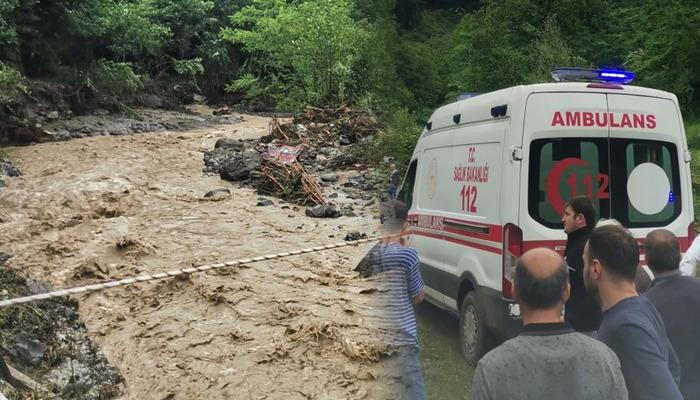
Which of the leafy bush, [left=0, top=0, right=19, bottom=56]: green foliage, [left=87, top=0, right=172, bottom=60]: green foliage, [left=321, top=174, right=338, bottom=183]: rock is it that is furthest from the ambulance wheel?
the leafy bush

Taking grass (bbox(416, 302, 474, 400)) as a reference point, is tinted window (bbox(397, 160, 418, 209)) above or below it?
above

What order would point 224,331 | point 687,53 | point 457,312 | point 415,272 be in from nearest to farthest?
point 415,272 < point 457,312 < point 687,53 < point 224,331

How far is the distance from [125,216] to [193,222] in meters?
1.24

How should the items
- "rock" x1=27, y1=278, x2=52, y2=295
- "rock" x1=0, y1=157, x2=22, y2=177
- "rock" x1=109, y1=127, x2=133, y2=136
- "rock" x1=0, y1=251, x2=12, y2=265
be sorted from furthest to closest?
"rock" x1=109, y1=127, x2=133, y2=136
"rock" x1=0, y1=157, x2=22, y2=177
"rock" x1=0, y1=251, x2=12, y2=265
"rock" x1=27, y1=278, x2=52, y2=295

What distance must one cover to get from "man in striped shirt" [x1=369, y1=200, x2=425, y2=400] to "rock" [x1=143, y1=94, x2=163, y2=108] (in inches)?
924

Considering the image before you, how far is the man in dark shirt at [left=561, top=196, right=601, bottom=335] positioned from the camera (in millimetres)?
2129

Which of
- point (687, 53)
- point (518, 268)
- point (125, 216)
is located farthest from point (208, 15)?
point (518, 268)

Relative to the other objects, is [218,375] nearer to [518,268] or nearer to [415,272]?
[415,272]

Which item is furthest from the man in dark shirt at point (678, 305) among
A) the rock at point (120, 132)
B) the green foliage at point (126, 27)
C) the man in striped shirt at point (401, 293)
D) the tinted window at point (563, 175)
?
the green foliage at point (126, 27)

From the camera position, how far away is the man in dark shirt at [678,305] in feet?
8.04

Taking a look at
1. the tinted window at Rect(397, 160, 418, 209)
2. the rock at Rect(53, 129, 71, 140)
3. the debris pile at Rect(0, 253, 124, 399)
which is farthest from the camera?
the rock at Rect(53, 129, 71, 140)

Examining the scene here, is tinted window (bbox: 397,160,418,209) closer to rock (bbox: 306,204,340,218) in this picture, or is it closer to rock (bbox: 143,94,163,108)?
rock (bbox: 306,204,340,218)

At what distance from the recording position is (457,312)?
2.59 meters

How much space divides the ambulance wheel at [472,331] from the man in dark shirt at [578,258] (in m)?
0.37
